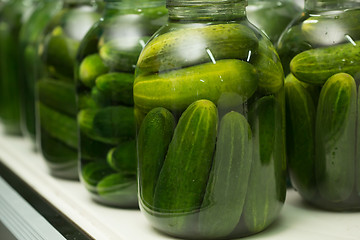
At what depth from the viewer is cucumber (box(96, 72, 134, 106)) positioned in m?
0.82

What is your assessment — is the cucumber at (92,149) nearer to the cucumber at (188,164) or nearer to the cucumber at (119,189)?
the cucumber at (119,189)

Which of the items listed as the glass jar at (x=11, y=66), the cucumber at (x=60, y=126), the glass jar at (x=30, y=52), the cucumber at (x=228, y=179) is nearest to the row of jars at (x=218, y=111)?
the cucumber at (x=228, y=179)

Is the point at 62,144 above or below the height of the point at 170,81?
below

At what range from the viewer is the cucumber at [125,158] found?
2.72 ft

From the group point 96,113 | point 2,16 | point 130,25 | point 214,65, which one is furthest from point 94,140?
point 2,16

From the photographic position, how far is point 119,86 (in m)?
0.82

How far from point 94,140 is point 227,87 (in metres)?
0.26

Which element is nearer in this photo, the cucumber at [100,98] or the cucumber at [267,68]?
the cucumber at [267,68]

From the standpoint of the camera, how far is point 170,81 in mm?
681

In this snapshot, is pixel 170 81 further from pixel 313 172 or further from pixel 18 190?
pixel 18 190

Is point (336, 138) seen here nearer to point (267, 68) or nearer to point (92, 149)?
point (267, 68)

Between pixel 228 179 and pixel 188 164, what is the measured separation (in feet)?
0.14

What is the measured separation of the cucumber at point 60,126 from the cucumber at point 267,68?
A: 1.22 ft

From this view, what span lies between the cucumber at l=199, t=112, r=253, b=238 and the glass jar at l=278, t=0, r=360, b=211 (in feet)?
0.38
